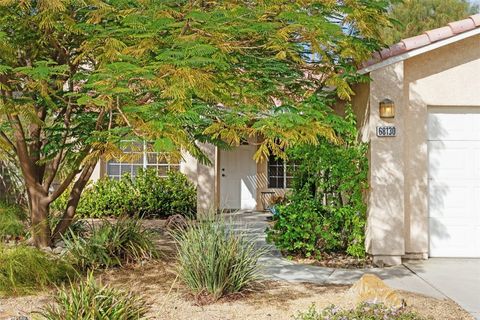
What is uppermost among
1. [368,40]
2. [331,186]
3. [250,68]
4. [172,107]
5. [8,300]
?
[368,40]

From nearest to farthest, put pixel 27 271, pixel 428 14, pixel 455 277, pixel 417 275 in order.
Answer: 1. pixel 27 271
2. pixel 455 277
3. pixel 417 275
4. pixel 428 14

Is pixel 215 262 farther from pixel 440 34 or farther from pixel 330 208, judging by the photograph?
pixel 440 34

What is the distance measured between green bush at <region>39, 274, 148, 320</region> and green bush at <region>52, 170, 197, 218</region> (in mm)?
9994

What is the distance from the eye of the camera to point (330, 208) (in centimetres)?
963

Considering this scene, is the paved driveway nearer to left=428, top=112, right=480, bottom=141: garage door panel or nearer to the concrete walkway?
the concrete walkway

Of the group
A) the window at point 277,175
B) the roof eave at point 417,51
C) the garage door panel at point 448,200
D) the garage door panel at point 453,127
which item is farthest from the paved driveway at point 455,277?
the window at point 277,175

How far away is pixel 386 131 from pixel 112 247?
5287 millimetres

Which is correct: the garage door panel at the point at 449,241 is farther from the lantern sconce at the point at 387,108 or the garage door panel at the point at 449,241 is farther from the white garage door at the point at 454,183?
the lantern sconce at the point at 387,108

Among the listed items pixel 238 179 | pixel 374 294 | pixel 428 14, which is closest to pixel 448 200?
pixel 374 294

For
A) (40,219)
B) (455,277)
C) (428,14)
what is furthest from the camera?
(428,14)

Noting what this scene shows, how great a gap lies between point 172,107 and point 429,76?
20.5 ft

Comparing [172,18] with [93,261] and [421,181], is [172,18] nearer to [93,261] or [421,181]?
[93,261]

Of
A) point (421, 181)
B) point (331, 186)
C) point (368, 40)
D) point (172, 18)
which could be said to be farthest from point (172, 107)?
point (421, 181)

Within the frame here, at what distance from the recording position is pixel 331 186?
390 inches
